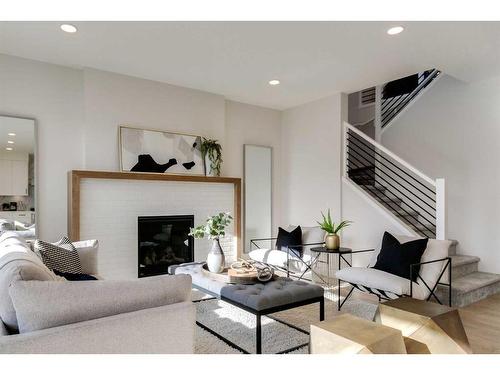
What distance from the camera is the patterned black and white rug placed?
2.53m

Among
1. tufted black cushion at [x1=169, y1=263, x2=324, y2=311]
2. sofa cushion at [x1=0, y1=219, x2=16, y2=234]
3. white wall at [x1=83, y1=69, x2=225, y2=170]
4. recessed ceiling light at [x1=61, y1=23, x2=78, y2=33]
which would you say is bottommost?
tufted black cushion at [x1=169, y1=263, x2=324, y2=311]

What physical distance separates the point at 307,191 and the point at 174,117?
2.50 metres

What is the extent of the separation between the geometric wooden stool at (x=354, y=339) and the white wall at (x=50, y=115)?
3.59 meters

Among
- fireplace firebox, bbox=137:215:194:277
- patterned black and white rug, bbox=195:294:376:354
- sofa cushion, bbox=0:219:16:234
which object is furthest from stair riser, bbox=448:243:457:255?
sofa cushion, bbox=0:219:16:234

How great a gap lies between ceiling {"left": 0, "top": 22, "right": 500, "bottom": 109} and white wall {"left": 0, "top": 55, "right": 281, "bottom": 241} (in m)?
0.17

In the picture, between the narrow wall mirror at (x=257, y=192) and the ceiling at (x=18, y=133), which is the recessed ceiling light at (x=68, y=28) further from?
the narrow wall mirror at (x=257, y=192)

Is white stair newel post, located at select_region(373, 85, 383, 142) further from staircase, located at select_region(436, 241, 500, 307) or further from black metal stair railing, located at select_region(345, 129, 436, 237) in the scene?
staircase, located at select_region(436, 241, 500, 307)

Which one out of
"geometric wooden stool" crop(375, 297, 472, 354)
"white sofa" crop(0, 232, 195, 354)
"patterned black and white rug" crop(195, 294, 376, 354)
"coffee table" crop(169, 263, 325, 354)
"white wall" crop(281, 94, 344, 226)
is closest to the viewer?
"white sofa" crop(0, 232, 195, 354)

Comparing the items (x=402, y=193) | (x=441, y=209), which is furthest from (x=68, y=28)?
(x=402, y=193)
